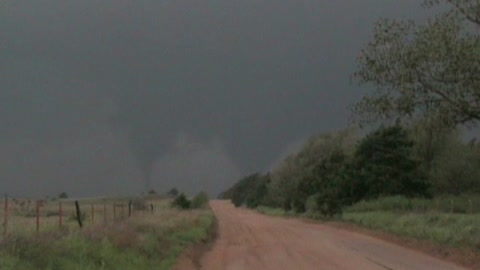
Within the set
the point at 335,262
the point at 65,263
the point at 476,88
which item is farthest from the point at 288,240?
the point at 65,263

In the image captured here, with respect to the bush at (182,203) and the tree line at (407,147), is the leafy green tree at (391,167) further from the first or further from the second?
the bush at (182,203)

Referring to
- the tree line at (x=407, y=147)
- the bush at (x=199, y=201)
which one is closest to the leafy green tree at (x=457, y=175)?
the tree line at (x=407, y=147)

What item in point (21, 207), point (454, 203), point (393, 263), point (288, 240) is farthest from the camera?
point (21, 207)

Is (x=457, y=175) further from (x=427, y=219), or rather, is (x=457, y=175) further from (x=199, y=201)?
(x=199, y=201)

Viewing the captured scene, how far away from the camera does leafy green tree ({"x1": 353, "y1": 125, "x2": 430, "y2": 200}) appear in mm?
59812

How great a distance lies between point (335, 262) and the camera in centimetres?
2472

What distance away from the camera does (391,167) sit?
60125 mm

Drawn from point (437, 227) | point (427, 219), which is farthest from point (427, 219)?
point (437, 227)

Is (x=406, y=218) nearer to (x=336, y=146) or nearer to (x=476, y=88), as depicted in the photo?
(x=476, y=88)

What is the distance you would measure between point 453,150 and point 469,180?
14.0 ft

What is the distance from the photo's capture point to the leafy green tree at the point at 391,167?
196 ft

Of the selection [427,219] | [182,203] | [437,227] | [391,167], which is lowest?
[437,227]

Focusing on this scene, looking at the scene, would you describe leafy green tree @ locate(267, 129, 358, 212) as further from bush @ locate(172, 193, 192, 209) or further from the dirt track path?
the dirt track path

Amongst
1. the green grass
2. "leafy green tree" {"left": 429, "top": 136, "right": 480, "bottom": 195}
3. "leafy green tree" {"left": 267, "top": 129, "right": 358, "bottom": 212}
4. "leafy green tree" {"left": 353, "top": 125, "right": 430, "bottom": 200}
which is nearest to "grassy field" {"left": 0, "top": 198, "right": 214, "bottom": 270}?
the green grass
